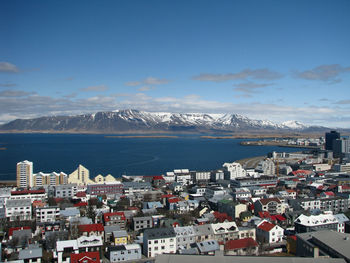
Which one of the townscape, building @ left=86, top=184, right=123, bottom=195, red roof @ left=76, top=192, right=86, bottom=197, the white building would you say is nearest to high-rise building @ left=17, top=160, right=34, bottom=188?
the townscape

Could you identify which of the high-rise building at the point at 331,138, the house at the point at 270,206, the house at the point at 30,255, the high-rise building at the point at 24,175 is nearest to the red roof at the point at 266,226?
the house at the point at 270,206

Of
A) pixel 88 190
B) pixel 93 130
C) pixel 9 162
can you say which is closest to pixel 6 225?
pixel 88 190

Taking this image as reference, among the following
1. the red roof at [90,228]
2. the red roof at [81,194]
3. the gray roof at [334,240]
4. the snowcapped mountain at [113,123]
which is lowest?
the red roof at [81,194]

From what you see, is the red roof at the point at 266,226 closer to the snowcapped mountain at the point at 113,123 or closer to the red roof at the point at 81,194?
the red roof at the point at 81,194

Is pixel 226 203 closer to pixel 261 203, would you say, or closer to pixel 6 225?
pixel 261 203

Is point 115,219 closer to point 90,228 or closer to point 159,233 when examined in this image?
point 90,228

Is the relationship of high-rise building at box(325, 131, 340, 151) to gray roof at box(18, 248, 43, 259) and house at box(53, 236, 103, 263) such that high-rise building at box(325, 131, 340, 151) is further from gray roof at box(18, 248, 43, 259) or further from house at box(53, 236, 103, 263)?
gray roof at box(18, 248, 43, 259)
